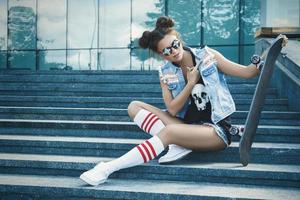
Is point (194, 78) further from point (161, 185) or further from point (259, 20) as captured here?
point (259, 20)

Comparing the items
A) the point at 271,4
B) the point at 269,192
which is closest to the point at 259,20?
the point at 271,4

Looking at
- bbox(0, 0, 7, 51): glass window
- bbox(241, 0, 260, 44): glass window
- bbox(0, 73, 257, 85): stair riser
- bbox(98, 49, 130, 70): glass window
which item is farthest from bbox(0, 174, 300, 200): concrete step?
bbox(0, 0, 7, 51): glass window

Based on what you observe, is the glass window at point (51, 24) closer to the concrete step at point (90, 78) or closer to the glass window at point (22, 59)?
the glass window at point (22, 59)

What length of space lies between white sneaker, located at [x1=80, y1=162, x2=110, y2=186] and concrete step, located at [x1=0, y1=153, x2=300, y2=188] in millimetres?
262

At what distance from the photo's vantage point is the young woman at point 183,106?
294cm

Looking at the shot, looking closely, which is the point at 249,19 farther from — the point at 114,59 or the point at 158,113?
the point at 158,113

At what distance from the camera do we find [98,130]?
13.3 ft

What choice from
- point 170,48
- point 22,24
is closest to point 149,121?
point 170,48

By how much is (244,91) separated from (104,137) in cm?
240

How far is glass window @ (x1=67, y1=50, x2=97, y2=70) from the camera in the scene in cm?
1414

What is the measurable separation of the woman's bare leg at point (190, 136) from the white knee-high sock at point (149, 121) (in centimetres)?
24

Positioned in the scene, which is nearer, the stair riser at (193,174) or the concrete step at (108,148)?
the stair riser at (193,174)

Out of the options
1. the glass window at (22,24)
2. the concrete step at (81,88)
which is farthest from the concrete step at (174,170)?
the glass window at (22,24)

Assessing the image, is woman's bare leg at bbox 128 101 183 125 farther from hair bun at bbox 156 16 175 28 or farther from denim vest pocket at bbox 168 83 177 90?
hair bun at bbox 156 16 175 28
